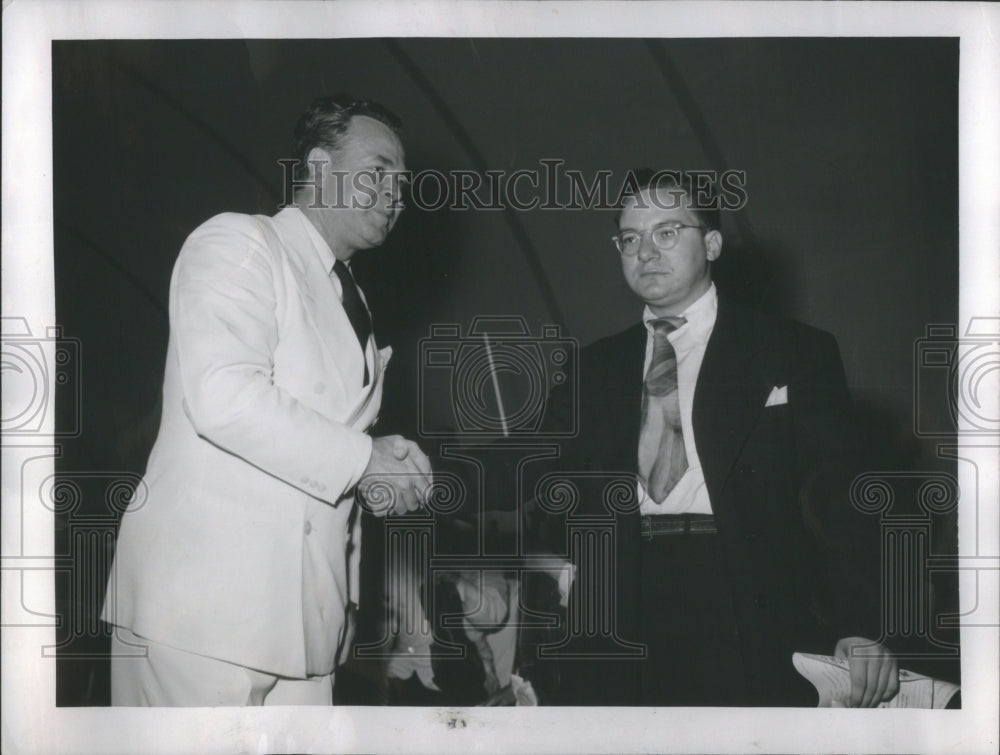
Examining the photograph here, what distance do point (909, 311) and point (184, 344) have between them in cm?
213

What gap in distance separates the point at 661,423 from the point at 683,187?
2.29 ft

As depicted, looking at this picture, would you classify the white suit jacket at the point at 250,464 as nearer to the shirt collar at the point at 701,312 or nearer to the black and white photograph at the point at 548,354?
the black and white photograph at the point at 548,354

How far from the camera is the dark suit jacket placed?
2.93 metres

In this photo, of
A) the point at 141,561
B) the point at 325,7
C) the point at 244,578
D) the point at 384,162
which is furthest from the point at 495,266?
the point at 141,561

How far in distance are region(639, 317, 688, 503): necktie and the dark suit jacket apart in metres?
0.04

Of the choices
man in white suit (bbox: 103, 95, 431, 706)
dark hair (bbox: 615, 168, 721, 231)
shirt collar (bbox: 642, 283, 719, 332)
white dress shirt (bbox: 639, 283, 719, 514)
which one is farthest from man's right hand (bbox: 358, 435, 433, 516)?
dark hair (bbox: 615, 168, 721, 231)

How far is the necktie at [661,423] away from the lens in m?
2.93

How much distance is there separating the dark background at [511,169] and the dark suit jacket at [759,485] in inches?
3.7

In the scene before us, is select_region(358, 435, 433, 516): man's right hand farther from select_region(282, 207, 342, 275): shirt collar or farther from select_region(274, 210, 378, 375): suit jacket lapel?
select_region(282, 207, 342, 275): shirt collar

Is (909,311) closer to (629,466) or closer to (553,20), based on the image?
(629,466)

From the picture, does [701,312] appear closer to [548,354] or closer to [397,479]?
[548,354]

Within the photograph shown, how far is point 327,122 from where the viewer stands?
2.95m

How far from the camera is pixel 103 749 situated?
298 centimetres

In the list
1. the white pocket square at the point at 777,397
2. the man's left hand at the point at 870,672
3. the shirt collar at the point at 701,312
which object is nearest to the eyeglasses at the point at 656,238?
the shirt collar at the point at 701,312
